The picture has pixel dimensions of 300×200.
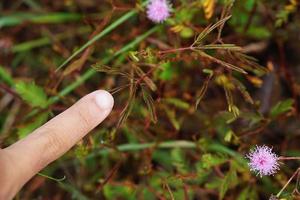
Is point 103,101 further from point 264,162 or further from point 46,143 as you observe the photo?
point 264,162

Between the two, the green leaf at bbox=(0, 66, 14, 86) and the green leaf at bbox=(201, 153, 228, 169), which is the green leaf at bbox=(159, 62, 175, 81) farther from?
the green leaf at bbox=(0, 66, 14, 86)

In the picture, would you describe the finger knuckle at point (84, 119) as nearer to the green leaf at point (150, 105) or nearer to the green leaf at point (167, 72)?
the green leaf at point (150, 105)

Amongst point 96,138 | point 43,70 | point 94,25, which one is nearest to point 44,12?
point 43,70

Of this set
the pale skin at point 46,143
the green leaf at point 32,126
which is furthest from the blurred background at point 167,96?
the pale skin at point 46,143

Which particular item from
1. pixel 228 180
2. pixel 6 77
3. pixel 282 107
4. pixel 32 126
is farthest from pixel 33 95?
pixel 282 107

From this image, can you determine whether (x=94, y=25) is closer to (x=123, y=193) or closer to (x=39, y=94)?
(x=39, y=94)

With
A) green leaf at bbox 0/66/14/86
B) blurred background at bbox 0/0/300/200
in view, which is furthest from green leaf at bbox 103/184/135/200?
green leaf at bbox 0/66/14/86
